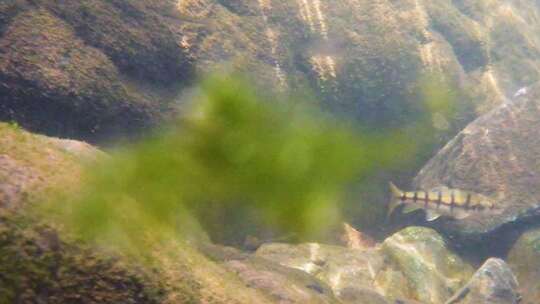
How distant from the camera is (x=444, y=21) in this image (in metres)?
7.82

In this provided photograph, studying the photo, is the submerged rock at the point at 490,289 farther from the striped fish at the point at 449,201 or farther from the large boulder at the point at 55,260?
the large boulder at the point at 55,260

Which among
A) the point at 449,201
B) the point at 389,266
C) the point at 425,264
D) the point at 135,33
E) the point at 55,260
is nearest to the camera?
the point at 55,260

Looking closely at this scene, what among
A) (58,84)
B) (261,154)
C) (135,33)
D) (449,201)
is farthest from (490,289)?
(58,84)

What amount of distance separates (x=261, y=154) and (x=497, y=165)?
428 centimetres

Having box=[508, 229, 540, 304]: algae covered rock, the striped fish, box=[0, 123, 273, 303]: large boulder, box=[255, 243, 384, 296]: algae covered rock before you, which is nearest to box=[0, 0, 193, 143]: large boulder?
box=[0, 123, 273, 303]: large boulder

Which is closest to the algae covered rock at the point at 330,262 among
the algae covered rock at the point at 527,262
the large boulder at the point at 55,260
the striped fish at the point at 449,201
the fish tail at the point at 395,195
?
the fish tail at the point at 395,195

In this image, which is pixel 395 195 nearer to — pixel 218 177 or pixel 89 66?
pixel 218 177

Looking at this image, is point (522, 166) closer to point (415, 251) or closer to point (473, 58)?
point (415, 251)

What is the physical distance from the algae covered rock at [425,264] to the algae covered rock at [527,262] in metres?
0.61

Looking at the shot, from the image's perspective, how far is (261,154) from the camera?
12.2 ft

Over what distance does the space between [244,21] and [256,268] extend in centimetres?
322

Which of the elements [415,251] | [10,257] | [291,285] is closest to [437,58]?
[415,251]

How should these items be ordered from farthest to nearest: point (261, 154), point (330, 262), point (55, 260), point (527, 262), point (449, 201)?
point (527, 262), point (449, 201), point (330, 262), point (261, 154), point (55, 260)

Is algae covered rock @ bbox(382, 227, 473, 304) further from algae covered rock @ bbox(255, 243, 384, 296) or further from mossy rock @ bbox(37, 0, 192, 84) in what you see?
mossy rock @ bbox(37, 0, 192, 84)
